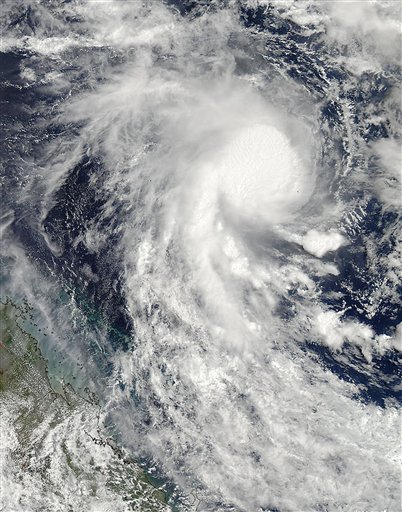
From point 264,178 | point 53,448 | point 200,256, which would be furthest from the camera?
point 53,448

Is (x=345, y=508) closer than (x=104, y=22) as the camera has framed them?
Yes

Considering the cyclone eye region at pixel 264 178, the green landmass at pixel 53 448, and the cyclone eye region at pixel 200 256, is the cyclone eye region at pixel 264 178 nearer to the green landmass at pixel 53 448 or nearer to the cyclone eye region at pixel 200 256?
the cyclone eye region at pixel 200 256

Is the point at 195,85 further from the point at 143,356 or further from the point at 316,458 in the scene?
the point at 316,458

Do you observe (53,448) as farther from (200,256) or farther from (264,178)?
(264,178)

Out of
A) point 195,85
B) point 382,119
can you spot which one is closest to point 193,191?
point 195,85

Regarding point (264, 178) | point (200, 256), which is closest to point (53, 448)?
point (200, 256)

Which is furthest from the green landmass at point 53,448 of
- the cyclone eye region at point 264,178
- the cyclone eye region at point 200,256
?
the cyclone eye region at point 264,178

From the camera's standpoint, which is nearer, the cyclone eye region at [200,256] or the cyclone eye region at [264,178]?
the cyclone eye region at [200,256]

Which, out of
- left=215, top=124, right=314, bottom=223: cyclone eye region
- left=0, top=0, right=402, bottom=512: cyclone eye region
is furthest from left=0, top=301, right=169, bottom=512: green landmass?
left=215, top=124, right=314, bottom=223: cyclone eye region
